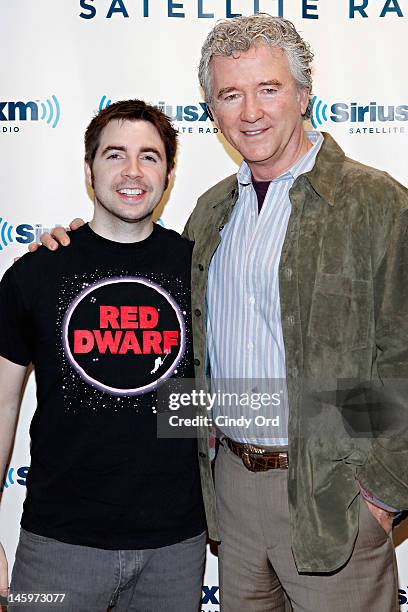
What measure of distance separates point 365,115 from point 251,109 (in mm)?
1107

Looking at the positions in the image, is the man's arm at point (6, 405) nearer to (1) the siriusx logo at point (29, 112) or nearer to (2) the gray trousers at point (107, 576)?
(2) the gray trousers at point (107, 576)

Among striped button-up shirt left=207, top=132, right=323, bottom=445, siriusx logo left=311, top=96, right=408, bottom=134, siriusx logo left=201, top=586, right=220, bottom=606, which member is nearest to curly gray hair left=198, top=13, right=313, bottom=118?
striped button-up shirt left=207, top=132, right=323, bottom=445

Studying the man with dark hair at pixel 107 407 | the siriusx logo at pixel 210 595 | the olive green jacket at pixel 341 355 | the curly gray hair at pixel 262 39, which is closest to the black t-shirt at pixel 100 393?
the man with dark hair at pixel 107 407

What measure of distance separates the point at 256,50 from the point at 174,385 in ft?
3.21

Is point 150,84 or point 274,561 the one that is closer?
point 274,561

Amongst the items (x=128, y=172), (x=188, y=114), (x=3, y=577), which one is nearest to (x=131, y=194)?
(x=128, y=172)

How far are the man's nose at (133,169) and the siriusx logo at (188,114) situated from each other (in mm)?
961

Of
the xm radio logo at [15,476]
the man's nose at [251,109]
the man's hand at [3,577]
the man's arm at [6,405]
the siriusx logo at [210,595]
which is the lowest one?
the siriusx logo at [210,595]

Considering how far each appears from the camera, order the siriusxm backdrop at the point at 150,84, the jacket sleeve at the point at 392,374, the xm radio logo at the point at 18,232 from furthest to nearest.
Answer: the xm radio logo at the point at 18,232 → the siriusxm backdrop at the point at 150,84 → the jacket sleeve at the point at 392,374

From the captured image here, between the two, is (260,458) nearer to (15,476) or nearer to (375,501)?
(375,501)

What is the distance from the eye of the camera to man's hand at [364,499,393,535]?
73.8 inches

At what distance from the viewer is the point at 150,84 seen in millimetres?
Answer: 2857

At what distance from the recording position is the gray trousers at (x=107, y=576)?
1825 millimetres

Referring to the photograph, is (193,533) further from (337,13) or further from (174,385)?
(337,13)
